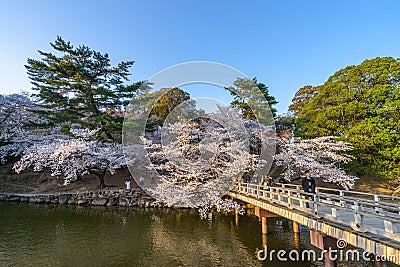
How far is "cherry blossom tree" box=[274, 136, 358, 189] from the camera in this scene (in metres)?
15.6

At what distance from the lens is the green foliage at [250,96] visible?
18359 mm

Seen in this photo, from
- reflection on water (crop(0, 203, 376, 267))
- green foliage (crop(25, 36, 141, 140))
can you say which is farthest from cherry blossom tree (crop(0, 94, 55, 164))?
reflection on water (crop(0, 203, 376, 267))

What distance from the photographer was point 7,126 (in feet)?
68.7

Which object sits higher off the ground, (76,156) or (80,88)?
(80,88)

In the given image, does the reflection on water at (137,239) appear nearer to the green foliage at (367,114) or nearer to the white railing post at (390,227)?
the white railing post at (390,227)

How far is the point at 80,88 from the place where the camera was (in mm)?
19516

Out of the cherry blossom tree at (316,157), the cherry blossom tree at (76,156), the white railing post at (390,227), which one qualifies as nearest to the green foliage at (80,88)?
the cherry blossom tree at (76,156)

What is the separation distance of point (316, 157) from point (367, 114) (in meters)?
5.51

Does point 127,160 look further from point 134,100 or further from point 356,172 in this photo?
point 356,172

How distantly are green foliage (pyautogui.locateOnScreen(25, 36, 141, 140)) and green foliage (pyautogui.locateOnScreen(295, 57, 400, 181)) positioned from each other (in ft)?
51.3

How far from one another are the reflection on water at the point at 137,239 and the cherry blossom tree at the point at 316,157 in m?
5.10

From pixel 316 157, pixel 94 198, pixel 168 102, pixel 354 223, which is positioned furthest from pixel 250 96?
pixel 354 223

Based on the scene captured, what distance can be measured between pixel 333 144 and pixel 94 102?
1803 cm

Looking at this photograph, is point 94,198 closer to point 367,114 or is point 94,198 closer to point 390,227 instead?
point 390,227
